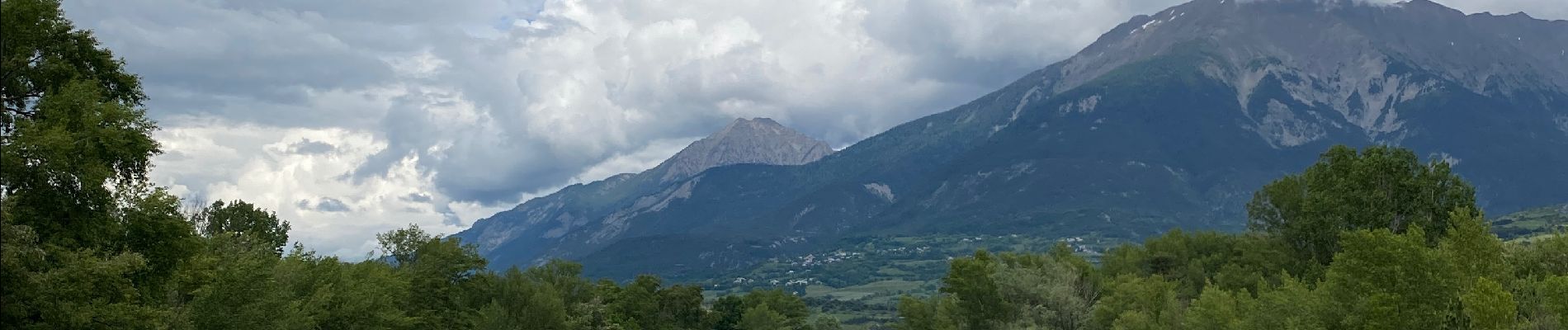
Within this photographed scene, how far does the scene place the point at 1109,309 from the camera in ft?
269

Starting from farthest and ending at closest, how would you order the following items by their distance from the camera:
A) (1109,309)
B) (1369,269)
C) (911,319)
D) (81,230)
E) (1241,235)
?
(911,319)
(1241,235)
(1109,309)
(1369,269)
(81,230)

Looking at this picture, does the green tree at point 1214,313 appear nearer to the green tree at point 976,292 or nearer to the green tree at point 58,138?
the green tree at point 976,292

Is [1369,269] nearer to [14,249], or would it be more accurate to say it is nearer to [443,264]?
[14,249]

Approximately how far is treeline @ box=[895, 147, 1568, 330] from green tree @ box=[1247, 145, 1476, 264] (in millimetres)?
120

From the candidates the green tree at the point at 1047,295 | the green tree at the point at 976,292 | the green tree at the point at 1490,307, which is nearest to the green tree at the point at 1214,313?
the green tree at the point at 1047,295

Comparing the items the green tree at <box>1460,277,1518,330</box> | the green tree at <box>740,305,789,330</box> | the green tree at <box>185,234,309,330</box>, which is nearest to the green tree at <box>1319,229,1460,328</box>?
the green tree at <box>1460,277,1518,330</box>

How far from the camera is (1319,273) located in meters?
73.4

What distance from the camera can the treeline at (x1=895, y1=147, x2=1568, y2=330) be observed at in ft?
127

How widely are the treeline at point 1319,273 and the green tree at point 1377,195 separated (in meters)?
0.12

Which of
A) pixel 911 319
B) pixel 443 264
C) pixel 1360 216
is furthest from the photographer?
pixel 911 319

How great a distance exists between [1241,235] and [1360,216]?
35219mm

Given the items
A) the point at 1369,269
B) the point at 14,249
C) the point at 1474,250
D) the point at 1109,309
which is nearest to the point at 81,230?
the point at 14,249

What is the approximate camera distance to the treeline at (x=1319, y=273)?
38594 mm

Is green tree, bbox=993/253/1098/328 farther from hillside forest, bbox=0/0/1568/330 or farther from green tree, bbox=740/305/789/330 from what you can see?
green tree, bbox=740/305/789/330
